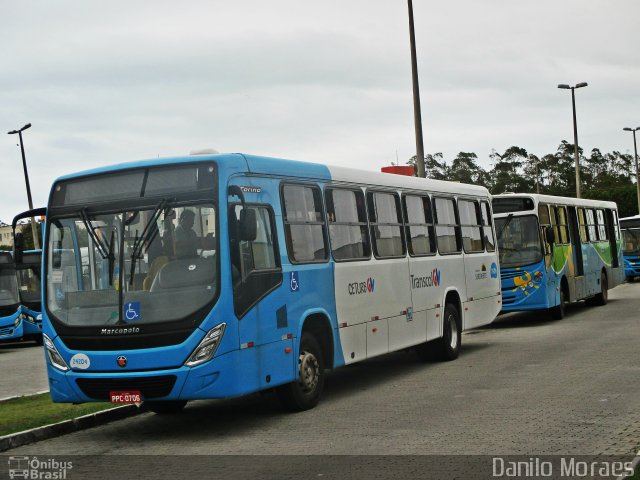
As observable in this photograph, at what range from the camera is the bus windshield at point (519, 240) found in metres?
23.5

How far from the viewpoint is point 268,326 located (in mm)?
11141

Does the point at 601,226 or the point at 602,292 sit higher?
the point at 601,226

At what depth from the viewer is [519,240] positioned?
2359 cm

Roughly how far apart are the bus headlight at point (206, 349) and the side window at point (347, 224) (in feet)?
10.3

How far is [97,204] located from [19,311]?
20.2 m

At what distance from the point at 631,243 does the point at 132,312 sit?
34.9 meters

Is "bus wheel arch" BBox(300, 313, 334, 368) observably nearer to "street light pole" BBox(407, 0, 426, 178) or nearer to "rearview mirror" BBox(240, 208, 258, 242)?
"rearview mirror" BBox(240, 208, 258, 242)

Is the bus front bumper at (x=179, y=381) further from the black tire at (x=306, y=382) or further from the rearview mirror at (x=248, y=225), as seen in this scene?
the rearview mirror at (x=248, y=225)

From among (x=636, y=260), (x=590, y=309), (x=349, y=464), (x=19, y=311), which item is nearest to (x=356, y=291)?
(x=349, y=464)

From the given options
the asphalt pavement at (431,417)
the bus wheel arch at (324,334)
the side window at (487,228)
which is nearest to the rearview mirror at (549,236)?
the side window at (487,228)

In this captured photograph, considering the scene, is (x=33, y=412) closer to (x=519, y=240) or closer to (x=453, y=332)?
(x=453, y=332)

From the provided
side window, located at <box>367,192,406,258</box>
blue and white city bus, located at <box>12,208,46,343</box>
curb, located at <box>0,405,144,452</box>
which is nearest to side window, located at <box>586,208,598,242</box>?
side window, located at <box>367,192,406,258</box>

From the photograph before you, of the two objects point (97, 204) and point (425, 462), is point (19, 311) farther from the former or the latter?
point (425, 462)

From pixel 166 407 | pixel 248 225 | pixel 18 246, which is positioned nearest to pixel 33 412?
pixel 166 407
